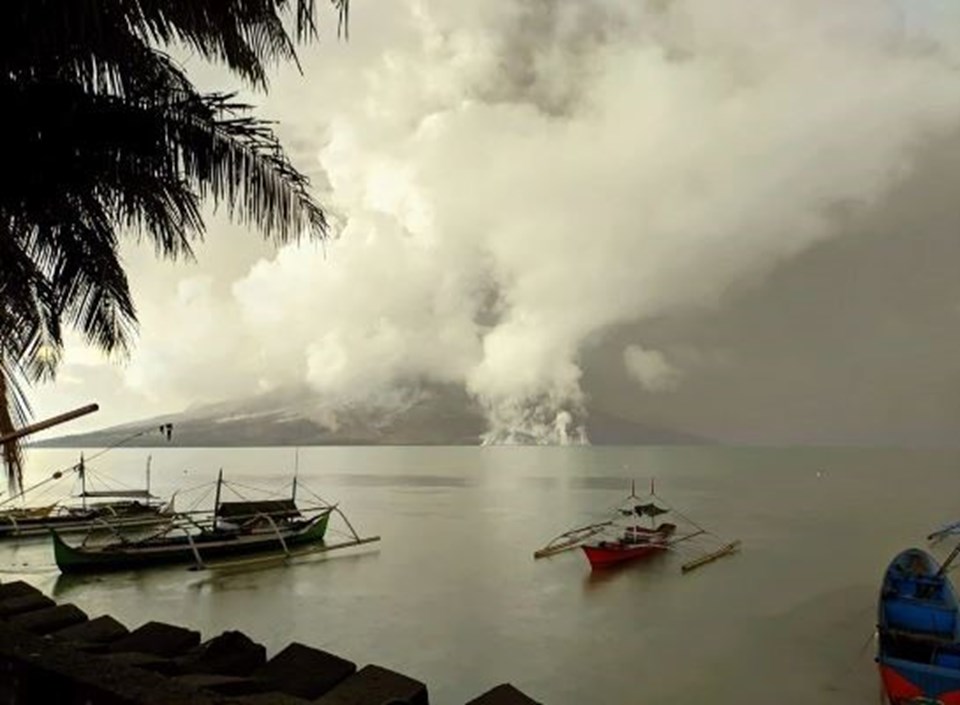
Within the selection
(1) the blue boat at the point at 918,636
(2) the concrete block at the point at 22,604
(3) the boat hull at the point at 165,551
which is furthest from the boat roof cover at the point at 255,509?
(1) the blue boat at the point at 918,636

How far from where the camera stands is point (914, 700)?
12.7 meters

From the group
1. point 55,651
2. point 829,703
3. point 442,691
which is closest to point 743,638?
point 829,703

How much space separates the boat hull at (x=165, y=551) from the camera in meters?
33.6

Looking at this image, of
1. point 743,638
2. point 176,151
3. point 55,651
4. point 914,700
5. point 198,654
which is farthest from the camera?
point 743,638

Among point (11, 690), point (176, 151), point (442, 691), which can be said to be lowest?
point (442, 691)

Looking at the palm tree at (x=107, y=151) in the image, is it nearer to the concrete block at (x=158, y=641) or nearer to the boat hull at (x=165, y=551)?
the concrete block at (x=158, y=641)

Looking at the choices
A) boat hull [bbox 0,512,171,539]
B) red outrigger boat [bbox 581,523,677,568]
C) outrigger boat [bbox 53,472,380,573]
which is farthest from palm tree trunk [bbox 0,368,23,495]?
boat hull [bbox 0,512,171,539]

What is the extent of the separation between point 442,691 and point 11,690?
612 inches

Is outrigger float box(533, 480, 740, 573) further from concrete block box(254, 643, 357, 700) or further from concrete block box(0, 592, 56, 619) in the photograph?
concrete block box(254, 643, 357, 700)

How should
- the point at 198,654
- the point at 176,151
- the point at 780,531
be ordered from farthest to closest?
the point at 780,531 → the point at 198,654 → the point at 176,151

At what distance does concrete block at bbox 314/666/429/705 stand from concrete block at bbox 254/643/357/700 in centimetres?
40

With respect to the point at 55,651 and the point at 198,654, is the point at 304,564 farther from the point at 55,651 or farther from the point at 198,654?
the point at 55,651

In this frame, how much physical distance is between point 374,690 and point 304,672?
Result: 4.28ft

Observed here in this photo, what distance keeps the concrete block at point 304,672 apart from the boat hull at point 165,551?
29.2 m
